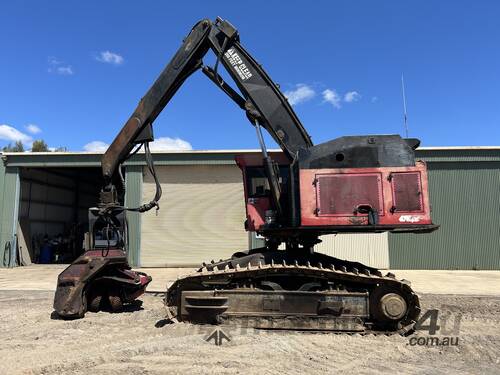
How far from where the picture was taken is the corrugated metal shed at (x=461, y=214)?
60.0 feet

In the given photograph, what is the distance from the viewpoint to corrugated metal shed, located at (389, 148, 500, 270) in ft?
60.0

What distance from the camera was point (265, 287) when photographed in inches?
274

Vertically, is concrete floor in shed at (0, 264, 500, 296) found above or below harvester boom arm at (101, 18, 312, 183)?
below

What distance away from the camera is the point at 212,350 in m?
5.79

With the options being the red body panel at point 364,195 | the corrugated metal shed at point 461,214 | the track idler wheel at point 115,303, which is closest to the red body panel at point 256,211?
the red body panel at point 364,195

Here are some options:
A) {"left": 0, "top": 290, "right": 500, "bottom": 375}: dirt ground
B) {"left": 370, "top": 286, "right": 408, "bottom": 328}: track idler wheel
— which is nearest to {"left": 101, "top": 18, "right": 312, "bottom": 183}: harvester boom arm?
{"left": 370, "top": 286, "right": 408, "bottom": 328}: track idler wheel

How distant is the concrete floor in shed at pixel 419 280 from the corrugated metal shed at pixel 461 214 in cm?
87

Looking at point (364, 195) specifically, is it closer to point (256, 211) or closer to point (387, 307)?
point (387, 307)

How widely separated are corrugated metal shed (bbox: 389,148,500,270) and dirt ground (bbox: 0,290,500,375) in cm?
1106

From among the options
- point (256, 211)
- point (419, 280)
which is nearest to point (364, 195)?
point (256, 211)

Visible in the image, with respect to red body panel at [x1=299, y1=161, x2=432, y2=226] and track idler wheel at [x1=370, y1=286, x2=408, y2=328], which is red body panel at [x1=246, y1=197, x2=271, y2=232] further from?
track idler wheel at [x1=370, y1=286, x2=408, y2=328]

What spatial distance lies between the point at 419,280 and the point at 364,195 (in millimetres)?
9565

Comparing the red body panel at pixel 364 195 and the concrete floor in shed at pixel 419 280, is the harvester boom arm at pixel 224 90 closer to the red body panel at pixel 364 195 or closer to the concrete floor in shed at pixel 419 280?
the red body panel at pixel 364 195

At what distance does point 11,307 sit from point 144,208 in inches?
155
